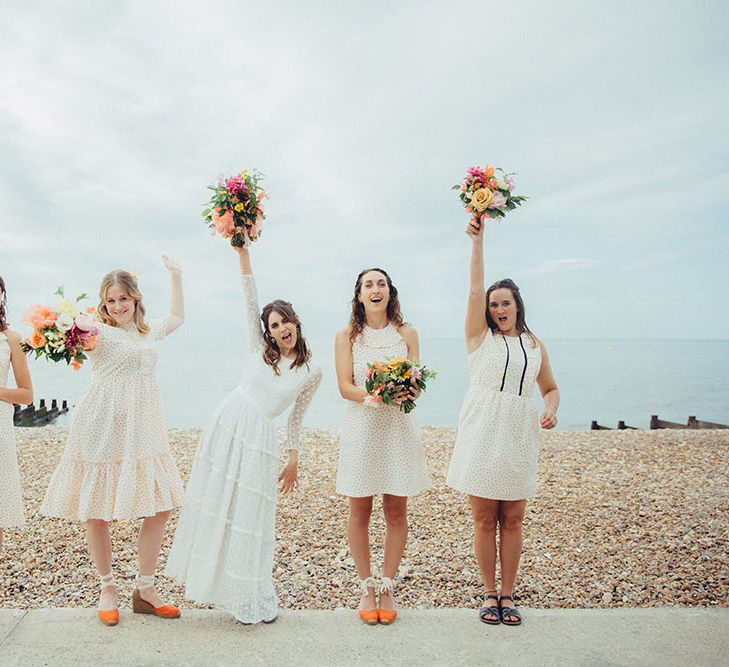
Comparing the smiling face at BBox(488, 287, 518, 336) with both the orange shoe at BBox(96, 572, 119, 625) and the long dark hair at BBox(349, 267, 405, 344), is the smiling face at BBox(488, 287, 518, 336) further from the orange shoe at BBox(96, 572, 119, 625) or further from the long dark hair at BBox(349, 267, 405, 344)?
the orange shoe at BBox(96, 572, 119, 625)

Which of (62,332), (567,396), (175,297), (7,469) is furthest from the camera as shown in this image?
(567,396)

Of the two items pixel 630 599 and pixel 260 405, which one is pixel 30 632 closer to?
pixel 260 405

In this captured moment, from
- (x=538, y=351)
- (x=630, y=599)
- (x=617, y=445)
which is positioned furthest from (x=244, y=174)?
(x=617, y=445)

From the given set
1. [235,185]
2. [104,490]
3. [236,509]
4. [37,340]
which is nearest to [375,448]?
[236,509]

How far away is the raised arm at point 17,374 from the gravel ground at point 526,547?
2059 millimetres

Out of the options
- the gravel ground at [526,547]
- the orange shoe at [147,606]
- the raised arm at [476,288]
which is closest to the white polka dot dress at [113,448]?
the orange shoe at [147,606]

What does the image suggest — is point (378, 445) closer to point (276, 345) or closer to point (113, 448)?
point (276, 345)

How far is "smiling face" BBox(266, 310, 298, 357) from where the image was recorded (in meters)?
3.98

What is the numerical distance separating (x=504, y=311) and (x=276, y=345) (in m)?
1.51

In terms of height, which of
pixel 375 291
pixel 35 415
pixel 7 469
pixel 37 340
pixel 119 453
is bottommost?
pixel 35 415

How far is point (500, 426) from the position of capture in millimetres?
4020

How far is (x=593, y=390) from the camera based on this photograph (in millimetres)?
57312

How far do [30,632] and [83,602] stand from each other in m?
1.33

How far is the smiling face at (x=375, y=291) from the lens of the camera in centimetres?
403
